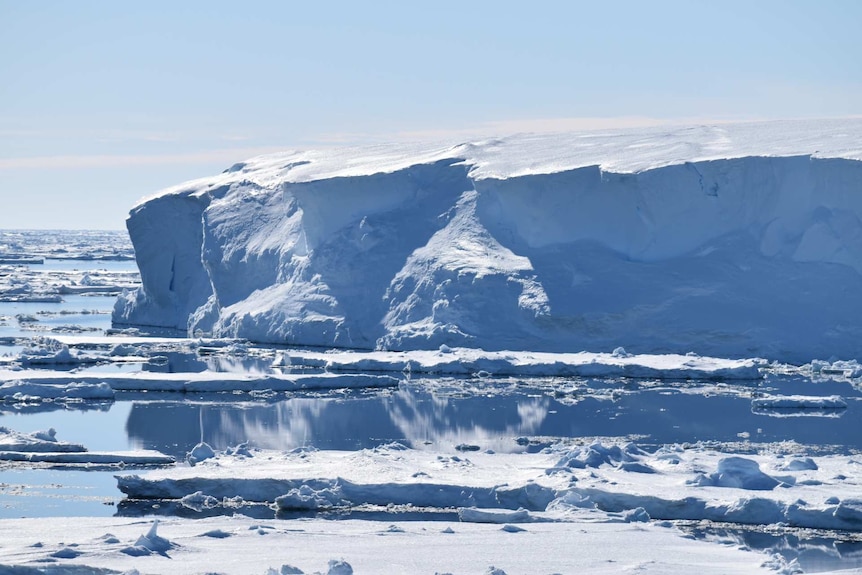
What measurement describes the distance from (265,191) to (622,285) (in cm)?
763

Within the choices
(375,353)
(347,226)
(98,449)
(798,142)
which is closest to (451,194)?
(347,226)

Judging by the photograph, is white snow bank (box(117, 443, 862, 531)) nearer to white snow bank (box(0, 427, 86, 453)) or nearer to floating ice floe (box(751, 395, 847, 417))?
white snow bank (box(0, 427, 86, 453))

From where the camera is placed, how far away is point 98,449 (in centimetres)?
1116

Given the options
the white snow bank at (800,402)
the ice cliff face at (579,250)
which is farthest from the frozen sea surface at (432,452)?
the ice cliff face at (579,250)

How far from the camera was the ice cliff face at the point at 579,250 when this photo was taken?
1738 centimetres

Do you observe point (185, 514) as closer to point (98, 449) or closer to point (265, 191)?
point (98, 449)

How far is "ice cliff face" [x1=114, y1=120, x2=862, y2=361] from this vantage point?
17375mm

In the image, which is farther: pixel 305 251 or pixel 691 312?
pixel 305 251

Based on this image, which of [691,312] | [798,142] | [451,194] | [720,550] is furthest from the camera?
[451,194]

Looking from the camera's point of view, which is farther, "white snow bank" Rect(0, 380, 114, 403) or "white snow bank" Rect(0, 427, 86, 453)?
"white snow bank" Rect(0, 380, 114, 403)

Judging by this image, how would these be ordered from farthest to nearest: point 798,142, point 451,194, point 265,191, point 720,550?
point 265,191, point 451,194, point 798,142, point 720,550

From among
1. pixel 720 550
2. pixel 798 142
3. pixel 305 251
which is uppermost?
pixel 798 142

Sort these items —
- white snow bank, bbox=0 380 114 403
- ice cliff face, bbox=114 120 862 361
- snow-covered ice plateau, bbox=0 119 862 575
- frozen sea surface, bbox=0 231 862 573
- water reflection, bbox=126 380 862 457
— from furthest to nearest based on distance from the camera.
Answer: ice cliff face, bbox=114 120 862 361 < white snow bank, bbox=0 380 114 403 < water reflection, bbox=126 380 862 457 < snow-covered ice plateau, bbox=0 119 862 575 < frozen sea surface, bbox=0 231 862 573

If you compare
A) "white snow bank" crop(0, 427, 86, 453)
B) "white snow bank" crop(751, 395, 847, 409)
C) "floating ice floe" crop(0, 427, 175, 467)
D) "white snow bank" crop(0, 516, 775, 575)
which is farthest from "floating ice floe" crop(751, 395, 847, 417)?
"white snow bank" crop(0, 427, 86, 453)
